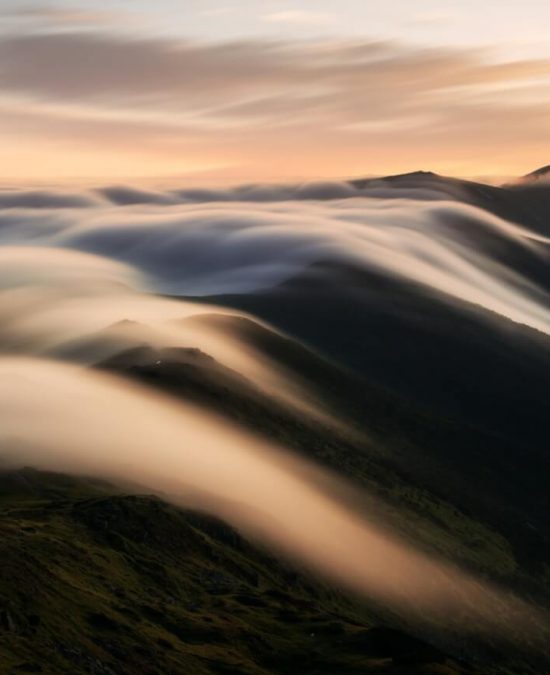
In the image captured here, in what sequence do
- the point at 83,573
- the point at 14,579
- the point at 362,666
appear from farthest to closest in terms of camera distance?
the point at 83,573 → the point at 362,666 → the point at 14,579

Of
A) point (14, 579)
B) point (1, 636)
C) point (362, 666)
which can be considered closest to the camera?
point (1, 636)

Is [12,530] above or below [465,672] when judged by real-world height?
above

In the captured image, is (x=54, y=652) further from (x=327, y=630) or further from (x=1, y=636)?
(x=327, y=630)

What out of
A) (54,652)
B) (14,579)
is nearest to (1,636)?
(54,652)

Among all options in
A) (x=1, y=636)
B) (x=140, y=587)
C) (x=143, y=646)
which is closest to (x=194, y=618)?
(x=140, y=587)

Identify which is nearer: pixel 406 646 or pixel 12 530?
pixel 406 646

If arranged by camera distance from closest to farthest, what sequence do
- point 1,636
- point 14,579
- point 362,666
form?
point 1,636
point 14,579
point 362,666

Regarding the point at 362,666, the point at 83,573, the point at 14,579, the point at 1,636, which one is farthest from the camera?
the point at 83,573

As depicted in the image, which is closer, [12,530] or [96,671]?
[96,671]

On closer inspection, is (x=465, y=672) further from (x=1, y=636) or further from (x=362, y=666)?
(x=1, y=636)
